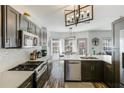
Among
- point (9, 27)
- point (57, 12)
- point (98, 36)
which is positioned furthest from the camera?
point (98, 36)

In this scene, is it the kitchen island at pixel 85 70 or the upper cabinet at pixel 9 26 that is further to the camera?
the kitchen island at pixel 85 70

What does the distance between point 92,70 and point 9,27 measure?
3.48 meters

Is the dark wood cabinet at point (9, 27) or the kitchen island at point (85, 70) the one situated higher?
the dark wood cabinet at point (9, 27)

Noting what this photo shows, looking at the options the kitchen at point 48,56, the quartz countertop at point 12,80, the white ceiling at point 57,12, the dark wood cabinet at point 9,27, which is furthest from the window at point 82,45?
the quartz countertop at point 12,80

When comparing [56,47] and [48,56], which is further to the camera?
[56,47]

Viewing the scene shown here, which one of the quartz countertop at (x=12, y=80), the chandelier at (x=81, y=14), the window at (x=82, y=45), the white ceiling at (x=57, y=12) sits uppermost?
the white ceiling at (x=57, y=12)

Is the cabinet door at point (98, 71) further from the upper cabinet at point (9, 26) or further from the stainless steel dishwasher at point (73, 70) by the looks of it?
the upper cabinet at point (9, 26)

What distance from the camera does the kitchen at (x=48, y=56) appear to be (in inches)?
93.2

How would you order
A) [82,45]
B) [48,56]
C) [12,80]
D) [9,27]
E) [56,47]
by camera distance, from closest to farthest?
[12,80]
[9,27]
[48,56]
[82,45]
[56,47]

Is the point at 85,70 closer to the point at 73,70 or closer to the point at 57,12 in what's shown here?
the point at 73,70

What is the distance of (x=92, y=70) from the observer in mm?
4980

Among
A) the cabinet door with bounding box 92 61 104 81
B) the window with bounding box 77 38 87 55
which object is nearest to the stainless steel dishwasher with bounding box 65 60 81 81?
the cabinet door with bounding box 92 61 104 81

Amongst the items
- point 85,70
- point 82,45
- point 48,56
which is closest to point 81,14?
point 85,70

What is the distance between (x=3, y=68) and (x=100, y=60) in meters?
3.33
